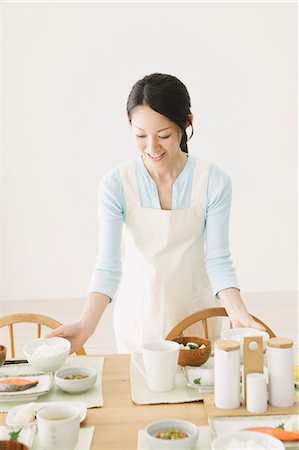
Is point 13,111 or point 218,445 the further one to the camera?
point 13,111

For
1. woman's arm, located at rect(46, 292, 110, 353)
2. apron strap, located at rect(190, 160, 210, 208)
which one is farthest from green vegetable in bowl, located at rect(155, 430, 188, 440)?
apron strap, located at rect(190, 160, 210, 208)

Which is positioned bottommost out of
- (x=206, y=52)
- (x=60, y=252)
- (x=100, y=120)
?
(x=60, y=252)

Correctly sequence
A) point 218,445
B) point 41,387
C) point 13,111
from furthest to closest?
point 13,111 → point 41,387 → point 218,445

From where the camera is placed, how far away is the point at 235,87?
5484 millimetres

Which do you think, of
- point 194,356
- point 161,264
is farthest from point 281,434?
point 161,264

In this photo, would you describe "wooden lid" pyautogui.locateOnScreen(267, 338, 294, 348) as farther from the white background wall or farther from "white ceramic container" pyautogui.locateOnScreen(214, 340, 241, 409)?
the white background wall

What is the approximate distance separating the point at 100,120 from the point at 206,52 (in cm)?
103

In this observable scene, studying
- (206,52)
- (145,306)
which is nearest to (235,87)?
(206,52)

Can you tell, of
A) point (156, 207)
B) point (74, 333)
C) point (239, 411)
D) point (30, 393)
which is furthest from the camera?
point (156, 207)

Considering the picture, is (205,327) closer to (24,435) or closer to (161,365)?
(161,365)

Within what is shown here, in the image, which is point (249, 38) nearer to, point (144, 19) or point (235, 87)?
point (235, 87)

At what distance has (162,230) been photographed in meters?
2.12

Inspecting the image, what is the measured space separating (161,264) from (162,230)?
11cm

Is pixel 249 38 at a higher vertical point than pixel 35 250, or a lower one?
higher
